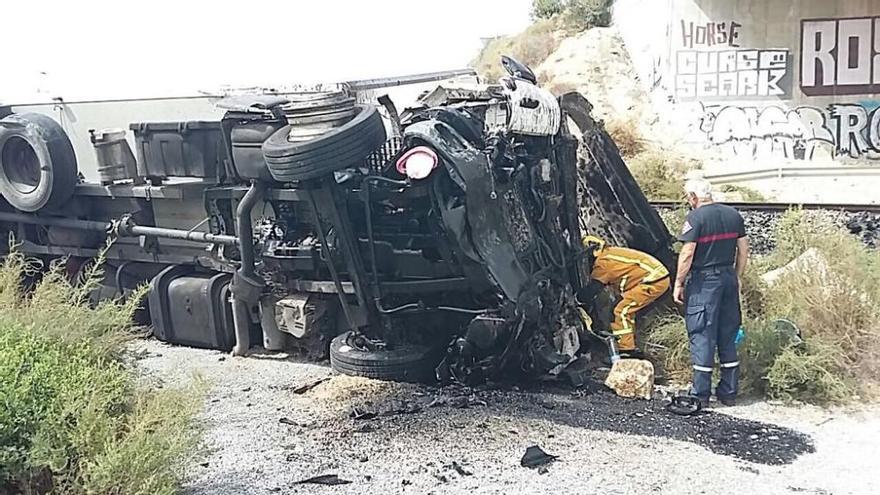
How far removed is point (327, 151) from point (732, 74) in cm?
1938

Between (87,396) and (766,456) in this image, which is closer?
(87,396)

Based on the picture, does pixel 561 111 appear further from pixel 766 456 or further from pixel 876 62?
pixel 876 62

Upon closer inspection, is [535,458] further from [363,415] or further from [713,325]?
[713,325]

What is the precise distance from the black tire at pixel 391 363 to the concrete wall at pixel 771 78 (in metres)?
17.8

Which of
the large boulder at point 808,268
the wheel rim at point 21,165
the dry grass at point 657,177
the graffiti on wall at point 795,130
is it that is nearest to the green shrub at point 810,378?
the large boulder at point 808,268

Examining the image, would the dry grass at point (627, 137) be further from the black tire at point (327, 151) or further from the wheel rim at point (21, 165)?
the black tire at point (327, 151)

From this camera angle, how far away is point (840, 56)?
21594 millimetres

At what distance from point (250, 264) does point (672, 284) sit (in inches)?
147

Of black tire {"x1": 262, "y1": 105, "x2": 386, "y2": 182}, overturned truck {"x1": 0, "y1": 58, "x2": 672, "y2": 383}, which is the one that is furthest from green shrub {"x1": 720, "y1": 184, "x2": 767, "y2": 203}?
black tire {"x1": 262, "y1": 105, "x2": 386, "y2": 182}

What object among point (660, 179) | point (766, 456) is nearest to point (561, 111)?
point (766, 456)

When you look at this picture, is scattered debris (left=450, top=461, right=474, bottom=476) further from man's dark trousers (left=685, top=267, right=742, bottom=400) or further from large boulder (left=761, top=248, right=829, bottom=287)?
large boulder (left=761, top=248, right=829, bottom=287)

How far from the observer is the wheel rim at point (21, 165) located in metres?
8.08

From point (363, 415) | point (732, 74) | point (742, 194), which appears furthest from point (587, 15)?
point (363, 415)

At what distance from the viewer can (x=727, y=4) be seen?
22.8m
